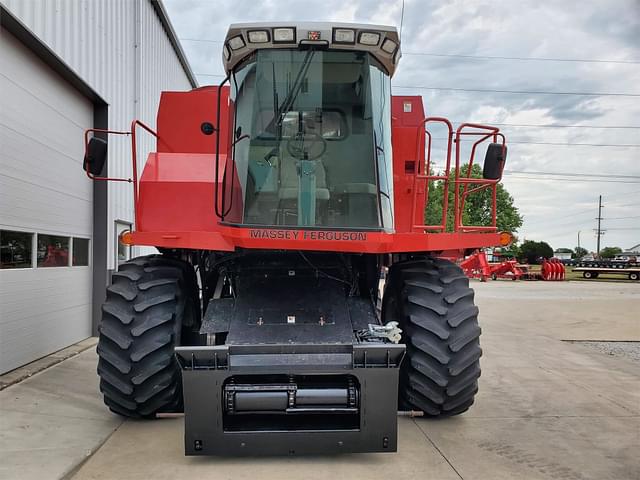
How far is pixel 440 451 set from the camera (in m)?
4.67

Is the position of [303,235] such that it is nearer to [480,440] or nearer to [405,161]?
[405,161]

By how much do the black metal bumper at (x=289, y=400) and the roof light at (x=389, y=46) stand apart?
94.5 inches

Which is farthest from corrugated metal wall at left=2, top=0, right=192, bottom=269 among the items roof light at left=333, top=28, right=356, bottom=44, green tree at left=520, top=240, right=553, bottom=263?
green tree at left=520, top=240, right=553, bottom=263

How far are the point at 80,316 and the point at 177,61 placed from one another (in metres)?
9.77

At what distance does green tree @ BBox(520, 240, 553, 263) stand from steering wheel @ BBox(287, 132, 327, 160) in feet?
195

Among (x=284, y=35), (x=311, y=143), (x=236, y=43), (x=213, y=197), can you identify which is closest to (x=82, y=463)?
(x=213, y=197)

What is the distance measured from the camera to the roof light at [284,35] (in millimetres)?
4680

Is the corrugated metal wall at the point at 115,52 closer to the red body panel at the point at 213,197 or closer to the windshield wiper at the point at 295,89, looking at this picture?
the red body panel at the point at 213,197

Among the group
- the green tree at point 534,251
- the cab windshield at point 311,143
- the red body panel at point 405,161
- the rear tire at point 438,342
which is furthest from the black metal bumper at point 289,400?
the green tree at point 534,251

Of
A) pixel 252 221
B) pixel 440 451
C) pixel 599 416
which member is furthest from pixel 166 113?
pixel 599 416

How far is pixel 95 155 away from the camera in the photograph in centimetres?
551

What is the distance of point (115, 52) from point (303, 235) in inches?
317

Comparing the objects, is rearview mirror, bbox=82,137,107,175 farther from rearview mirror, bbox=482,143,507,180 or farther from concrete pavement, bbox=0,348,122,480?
rearview mirror, bbox=482,143,507,180

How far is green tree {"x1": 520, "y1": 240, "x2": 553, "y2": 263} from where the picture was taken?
61.4m
